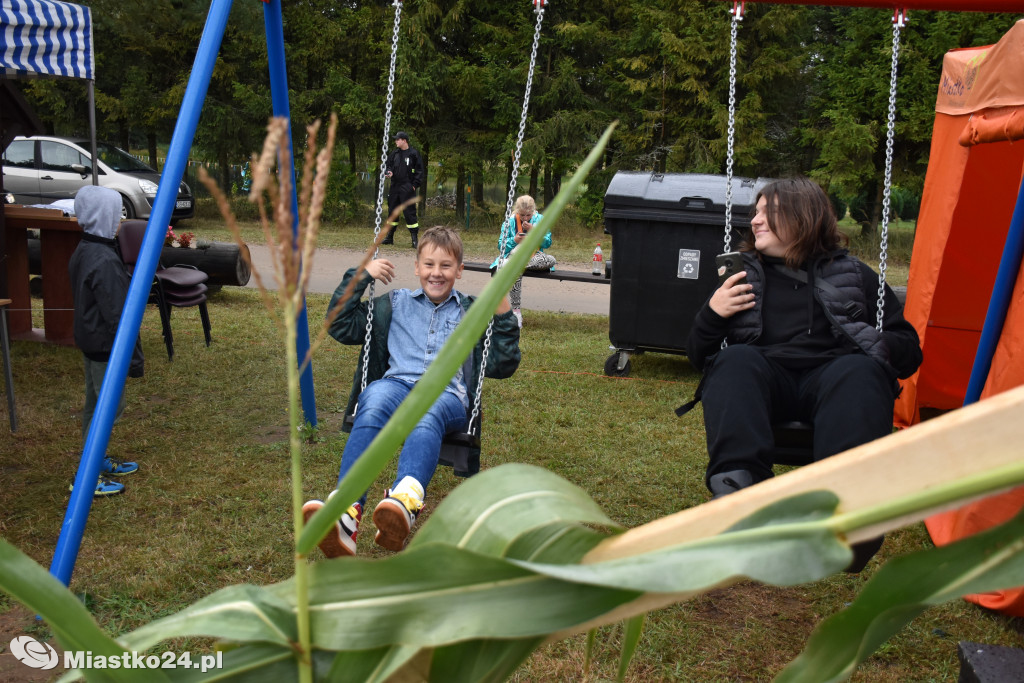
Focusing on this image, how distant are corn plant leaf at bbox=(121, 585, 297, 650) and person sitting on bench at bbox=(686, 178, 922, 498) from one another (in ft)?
6.81

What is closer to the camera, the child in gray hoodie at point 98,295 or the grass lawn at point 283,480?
the grass lawn at point 283,480

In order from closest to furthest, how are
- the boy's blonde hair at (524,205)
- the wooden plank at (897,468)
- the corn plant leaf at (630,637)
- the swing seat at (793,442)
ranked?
the wooden plank at (897,468) → the corn plant leaf at (630,637) → the swing seat at (793,442) → the boy's blonde hair at (524,205)

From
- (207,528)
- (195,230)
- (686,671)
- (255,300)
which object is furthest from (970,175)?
(195,230)

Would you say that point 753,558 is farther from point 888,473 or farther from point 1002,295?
point 1002,295

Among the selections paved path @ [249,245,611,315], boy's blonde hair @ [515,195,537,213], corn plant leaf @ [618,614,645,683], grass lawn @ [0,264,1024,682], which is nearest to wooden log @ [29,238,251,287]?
grass lawn @ [0,264,1024,682]

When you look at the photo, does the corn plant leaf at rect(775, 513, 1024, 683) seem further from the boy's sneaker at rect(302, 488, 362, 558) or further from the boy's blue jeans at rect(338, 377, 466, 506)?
the boy's blue jeans at rect(338, 377, 466, 506)

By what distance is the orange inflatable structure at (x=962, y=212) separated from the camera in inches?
147

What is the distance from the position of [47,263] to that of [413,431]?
17.0ft

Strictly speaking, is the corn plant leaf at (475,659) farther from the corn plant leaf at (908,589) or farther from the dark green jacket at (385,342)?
the dark green jacket at (385,342)

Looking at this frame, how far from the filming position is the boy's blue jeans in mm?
2805

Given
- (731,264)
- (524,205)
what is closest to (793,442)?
(731,264)

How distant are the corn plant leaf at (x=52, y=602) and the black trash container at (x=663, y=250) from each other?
18.5ft

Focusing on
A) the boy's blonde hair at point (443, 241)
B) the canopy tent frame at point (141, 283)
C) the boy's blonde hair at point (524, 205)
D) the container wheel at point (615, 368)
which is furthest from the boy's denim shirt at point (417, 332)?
the boy's blonde hair at point (524, 205)

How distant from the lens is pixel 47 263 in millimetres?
6605
